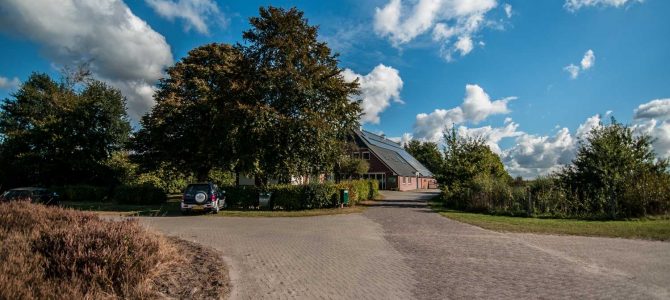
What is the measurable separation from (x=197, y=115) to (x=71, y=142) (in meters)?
14.3

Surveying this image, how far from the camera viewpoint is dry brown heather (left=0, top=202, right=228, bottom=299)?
197 inches

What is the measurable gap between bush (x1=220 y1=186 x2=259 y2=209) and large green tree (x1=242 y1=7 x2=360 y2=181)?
1622 mm

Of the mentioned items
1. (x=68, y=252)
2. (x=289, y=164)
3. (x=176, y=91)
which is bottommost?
(x=68, y=252)

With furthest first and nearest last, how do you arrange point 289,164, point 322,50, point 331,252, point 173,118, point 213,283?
1. point 173,118
2. point 322,50
3. point 289,164
4. point 331,252
5. point 213,283

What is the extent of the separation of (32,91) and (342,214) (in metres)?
43.9

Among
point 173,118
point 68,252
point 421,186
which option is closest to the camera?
point 68,252

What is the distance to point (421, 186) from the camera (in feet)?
216

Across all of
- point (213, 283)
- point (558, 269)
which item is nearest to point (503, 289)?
point (558, 269)

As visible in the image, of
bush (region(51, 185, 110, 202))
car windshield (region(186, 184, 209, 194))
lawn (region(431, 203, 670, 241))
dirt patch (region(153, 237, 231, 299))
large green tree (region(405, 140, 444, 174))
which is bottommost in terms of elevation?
dirt patch (region(153, 237, 231, 299))

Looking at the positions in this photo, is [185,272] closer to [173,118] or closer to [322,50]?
[322,50]

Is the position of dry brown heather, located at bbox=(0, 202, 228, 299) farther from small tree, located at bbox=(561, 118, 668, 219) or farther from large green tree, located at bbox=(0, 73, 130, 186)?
large green tree, located at bbox=(0, 73, 130, 186)

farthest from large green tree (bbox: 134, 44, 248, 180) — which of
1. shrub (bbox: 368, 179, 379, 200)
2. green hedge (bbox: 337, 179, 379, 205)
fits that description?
shrub (bbox: 368, 179, 379, 200)

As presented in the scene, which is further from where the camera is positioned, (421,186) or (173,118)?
(421,186)

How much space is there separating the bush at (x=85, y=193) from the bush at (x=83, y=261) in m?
26.4
